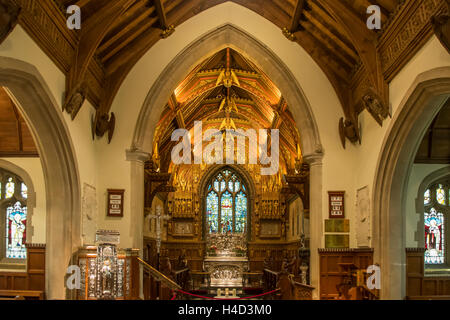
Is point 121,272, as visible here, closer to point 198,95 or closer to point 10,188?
point 10,188

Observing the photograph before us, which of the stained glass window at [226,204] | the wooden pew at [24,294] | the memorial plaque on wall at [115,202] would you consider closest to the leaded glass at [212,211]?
the stained glass window at [226,204]

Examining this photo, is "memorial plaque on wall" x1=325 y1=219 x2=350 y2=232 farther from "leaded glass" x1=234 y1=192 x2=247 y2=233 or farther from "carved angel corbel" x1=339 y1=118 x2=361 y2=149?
"leaded glass" x1=234 y1=192 x2=247 y2=233

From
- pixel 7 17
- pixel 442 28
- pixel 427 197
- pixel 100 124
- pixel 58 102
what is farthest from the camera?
pixel 427 197

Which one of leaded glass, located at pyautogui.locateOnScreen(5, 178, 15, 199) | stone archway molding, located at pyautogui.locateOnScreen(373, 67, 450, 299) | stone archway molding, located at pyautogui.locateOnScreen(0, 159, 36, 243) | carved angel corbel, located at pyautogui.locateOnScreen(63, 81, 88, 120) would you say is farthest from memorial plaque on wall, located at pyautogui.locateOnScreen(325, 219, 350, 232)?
leaded glass, located at pyautogui.locateOnScreen(5, 178, 15, 199)

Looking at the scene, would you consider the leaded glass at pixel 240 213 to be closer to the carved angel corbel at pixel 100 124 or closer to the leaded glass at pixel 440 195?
the leaded glass at pixel 440 195

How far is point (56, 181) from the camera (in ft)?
27.5

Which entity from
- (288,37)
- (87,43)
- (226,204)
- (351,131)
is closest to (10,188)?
(87,43)

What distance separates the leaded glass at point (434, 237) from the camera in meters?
11.1

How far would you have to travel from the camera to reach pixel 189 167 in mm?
21328

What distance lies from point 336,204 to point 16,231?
22.2ft

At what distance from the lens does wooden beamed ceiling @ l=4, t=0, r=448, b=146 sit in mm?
7399

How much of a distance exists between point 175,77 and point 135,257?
393cm

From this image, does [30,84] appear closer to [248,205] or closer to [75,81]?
[75,81]
